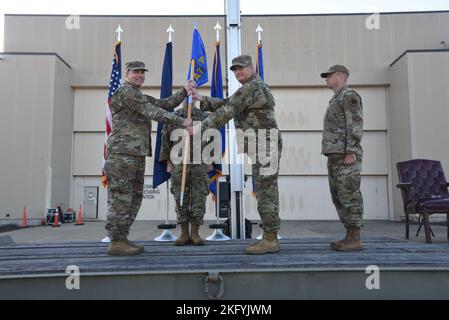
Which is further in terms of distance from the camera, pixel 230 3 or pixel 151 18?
pixel 151 18

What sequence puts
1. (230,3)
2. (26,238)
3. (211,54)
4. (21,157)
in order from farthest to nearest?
(211,54) < (21,157) < (26,238) < (230,3)

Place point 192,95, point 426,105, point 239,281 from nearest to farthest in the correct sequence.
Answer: point 239,281
point 192,95
point 426,105

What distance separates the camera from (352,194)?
3.15 m

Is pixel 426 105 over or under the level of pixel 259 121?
over

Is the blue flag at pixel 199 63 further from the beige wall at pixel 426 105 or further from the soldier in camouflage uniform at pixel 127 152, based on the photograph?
the beige wall at pixel 426 105

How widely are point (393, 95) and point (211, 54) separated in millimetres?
6436

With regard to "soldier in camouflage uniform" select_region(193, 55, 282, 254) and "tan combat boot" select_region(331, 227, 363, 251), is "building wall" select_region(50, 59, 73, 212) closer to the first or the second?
"soldier in camouflage uniform" select_region(193, 55, 282, 254)

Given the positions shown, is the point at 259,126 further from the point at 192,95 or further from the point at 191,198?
the point at 191,198

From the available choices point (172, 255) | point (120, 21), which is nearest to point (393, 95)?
point (120, 21)

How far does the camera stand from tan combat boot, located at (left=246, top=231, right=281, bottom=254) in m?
2.90

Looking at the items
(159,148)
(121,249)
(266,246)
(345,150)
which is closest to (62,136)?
(159,148)

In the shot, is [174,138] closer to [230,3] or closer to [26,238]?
[230,3]

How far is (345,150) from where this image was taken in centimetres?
317

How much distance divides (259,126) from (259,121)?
0.05 meters
